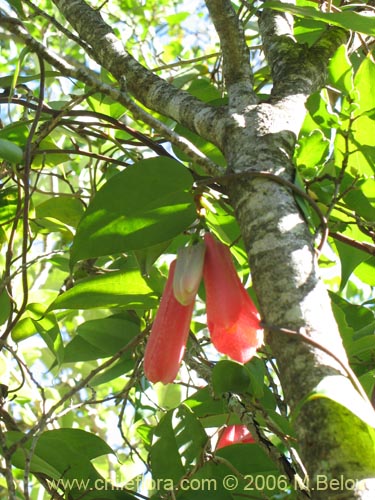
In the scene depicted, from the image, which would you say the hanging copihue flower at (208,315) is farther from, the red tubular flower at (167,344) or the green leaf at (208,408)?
the green leaf at (208,408)

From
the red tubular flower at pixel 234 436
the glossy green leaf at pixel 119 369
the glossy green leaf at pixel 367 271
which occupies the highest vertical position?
the glossy green leaf at pixel 367 271

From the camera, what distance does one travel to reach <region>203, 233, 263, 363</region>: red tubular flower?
628mm

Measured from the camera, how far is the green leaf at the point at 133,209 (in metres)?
0.67

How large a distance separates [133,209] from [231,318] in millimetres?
136

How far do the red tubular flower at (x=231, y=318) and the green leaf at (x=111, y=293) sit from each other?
19cm

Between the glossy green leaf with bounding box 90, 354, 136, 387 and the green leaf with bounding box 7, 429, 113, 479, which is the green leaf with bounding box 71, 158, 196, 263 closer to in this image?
the green leaf with bounding box 7, 429, 113, 479

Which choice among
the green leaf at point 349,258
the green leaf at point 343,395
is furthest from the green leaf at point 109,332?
the green leaf at point 343,395

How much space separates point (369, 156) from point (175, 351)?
312 mm

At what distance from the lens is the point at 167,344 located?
648mm

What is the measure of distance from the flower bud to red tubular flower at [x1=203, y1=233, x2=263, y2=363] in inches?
0.6

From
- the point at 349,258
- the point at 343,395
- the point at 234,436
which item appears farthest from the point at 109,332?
the point at 343,395

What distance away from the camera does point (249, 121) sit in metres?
0.65

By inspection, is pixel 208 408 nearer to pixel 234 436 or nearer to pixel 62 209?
pixel 234 436

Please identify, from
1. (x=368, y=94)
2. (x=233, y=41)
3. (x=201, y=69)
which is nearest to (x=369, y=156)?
(x=368, y=94)
